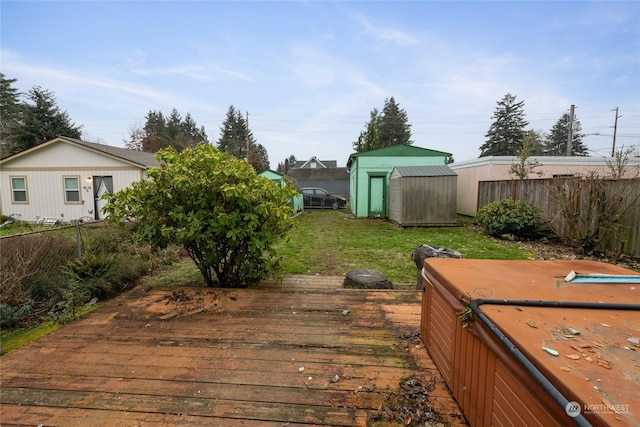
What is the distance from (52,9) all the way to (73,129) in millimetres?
19963

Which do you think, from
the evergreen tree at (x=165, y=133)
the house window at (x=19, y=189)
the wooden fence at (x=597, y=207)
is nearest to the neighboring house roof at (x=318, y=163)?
the evergreen tree at (x=165, y=133)

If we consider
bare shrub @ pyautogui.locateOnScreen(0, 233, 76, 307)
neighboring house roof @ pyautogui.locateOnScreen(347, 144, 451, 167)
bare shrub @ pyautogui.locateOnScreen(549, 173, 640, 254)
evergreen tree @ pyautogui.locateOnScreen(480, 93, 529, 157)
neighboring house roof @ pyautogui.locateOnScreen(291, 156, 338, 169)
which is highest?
evergreen tree @ pyautogui.locateOnScreen(480, 93, 529, 157)

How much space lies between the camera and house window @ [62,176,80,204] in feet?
39.1

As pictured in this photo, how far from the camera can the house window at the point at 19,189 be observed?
12048mm

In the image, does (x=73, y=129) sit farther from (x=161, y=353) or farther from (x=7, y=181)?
(x=161, y=353)

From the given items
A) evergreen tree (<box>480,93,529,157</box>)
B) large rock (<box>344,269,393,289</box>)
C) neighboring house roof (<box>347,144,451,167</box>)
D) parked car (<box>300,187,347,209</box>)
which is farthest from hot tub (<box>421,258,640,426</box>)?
evergreen tree (<box>480,93,529,157</box>)

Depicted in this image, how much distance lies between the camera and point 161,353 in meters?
2.28

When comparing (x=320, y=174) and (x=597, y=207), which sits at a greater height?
(x=320, y=174)

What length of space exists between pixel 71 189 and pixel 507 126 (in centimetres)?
3913

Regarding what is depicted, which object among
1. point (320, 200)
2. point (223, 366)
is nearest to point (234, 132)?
point (320, 200)

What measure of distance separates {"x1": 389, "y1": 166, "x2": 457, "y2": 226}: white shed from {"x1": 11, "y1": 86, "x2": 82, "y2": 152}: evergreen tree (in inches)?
952

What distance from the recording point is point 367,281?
12.9 ft

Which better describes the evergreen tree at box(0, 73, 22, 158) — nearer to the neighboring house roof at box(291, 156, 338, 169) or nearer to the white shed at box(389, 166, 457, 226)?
the white shed at box(389, 166, 457, 226)

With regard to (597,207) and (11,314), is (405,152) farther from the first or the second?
(11,314)
